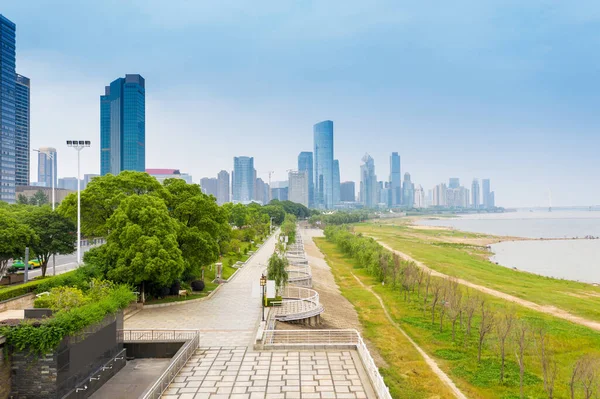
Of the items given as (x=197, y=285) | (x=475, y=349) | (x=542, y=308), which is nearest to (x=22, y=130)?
(x=197, y=285)

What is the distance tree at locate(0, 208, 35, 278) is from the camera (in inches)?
1006

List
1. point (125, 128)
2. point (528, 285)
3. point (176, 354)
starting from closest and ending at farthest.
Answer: point (176, 354)
point (528, 285)
point (125, 128)

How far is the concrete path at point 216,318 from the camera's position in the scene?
20719mm

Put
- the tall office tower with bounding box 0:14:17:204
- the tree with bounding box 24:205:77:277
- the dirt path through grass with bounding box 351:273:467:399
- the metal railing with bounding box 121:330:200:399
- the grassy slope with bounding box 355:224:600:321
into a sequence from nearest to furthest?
1. the metal railing with bounding box 121:330:200:399
2. the dirt path through grass with bounding box 351:273:467:399
3. the tree with bounding box 24:205:77:277
4. the grassy slope with bounding box 355:224:600:321
5. the tall office tower with bounding box 0:14:17:204

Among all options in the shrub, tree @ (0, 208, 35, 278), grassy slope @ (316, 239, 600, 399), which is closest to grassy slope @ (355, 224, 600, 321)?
grassy slope @ (316, 239, 600, 399)

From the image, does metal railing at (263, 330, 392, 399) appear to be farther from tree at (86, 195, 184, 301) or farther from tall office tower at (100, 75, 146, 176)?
tall office tower at (100, 75, 146, 176)

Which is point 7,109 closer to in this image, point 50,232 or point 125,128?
point 125,128

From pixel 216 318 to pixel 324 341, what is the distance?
660 centimetres

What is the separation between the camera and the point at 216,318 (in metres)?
24.2

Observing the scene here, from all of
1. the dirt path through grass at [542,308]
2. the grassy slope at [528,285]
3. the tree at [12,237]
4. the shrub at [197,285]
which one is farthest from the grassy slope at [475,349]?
the tree at [12,237]

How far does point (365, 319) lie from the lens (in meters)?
30.8

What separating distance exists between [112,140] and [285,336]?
185914 millimetres

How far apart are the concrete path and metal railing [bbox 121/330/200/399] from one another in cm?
93

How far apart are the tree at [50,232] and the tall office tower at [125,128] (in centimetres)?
16155
